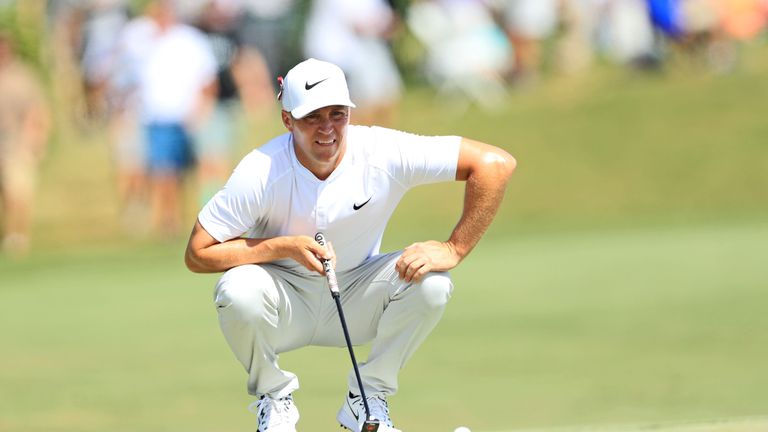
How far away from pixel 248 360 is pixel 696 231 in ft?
29.5

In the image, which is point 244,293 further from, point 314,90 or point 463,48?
point 463,48

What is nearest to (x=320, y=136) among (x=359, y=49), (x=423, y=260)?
(x=423, y=260)

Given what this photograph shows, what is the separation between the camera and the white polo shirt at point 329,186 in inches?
217

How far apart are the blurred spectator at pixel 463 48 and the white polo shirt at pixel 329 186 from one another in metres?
12.3

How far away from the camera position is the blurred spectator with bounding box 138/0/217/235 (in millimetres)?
14445

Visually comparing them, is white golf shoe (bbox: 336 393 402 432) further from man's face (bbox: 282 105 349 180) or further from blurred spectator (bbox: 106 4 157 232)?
blurred spectator (bbox: 106 4 157 232)

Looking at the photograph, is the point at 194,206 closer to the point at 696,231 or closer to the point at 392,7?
the point at 392,7

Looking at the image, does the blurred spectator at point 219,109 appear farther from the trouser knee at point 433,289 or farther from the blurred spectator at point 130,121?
the trouser knee at point 433,289

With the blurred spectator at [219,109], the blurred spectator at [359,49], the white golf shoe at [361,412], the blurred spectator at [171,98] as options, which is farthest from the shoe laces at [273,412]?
the blurred spectator at [359,49]

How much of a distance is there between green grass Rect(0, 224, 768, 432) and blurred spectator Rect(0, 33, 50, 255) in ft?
5.59

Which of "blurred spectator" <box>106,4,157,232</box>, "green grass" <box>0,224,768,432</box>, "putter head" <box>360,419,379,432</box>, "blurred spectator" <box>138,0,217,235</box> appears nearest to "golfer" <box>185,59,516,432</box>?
"putter head" <box>360,419,379,432</box>

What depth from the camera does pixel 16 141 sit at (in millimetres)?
15016

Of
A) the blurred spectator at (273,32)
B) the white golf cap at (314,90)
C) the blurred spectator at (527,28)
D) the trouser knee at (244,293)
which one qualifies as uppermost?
the blurred spectator at (527,28)

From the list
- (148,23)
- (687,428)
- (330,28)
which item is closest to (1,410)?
(687,428)
